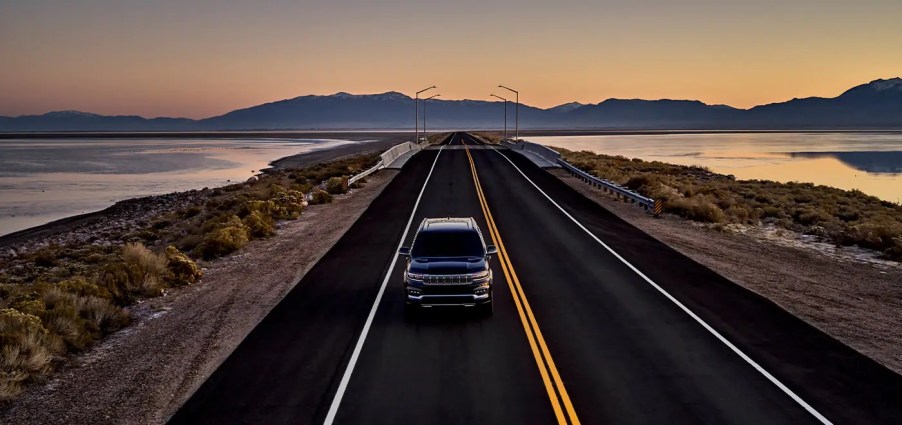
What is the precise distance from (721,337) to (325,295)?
897 centimetres

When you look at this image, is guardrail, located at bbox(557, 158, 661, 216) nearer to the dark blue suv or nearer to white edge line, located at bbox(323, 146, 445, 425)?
white edge line, located at bbox(323, 146, 445, 425)

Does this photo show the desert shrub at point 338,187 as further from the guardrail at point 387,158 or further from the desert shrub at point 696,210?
the desert shrub at point 696,210

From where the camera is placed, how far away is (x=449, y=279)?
1366 cm

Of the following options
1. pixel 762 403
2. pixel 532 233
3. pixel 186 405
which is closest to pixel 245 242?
pixel 532 233

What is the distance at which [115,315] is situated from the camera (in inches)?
563

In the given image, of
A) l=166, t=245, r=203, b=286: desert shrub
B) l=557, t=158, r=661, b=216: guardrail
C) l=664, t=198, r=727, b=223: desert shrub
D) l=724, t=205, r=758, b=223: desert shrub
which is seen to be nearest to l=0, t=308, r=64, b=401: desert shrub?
l=166, t=245, r=203, b=286: desert shrub

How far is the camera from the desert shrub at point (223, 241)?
70.9ft

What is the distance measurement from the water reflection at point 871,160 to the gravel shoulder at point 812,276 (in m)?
63.2

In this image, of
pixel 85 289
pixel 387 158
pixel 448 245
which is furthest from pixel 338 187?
pixel 448 245

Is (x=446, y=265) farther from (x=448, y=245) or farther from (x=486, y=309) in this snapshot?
(x=486, y=309)

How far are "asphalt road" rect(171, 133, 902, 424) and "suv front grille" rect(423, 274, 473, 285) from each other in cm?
91

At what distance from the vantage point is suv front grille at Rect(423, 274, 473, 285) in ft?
44.8

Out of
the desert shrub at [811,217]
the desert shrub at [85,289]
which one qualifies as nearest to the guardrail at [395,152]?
the desert shrub at [811,217]

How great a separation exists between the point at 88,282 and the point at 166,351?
5.04 metres
